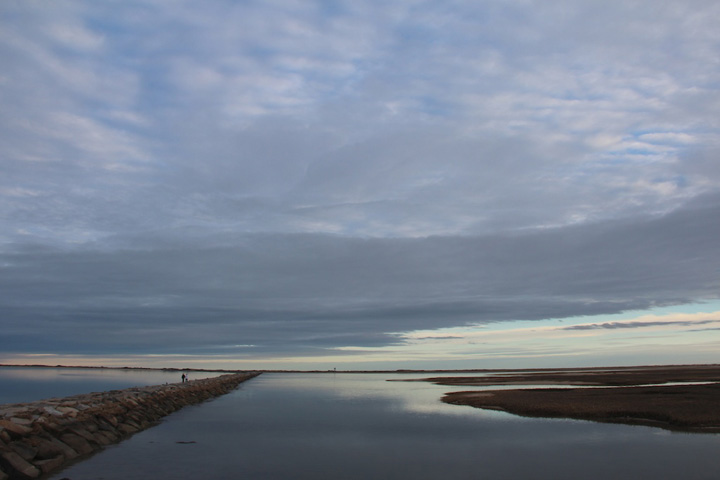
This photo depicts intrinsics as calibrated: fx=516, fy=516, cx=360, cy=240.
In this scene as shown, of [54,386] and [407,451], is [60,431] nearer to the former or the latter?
[407,451]

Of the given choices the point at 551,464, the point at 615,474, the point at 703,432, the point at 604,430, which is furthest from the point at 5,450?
the point at 703,432

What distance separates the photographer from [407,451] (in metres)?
22.0

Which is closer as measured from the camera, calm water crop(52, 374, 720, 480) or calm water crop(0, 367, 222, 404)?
calm water crop(52, 374, 720, 480)

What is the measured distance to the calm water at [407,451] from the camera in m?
17.7

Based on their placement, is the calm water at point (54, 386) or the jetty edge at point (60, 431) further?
the calm water at point (54, 386)

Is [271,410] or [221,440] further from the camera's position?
[271,410]

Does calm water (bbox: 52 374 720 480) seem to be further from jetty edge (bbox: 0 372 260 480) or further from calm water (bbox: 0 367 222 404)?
calm water (bbox: 0 367 222 404)

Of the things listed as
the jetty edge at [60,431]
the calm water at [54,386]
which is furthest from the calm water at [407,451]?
the calm water at [54,386]

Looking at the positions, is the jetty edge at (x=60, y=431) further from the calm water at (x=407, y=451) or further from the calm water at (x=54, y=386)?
the calm water at (x=54, y=386)

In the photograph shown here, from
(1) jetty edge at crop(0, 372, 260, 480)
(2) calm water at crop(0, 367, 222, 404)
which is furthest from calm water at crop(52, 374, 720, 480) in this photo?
(2) calm water at crop(0, 367, 222, 404)

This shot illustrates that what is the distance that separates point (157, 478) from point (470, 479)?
1024 centimetres

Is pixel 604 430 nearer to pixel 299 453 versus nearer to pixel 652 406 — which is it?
pixel 652 406

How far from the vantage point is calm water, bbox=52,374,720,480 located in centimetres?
1767

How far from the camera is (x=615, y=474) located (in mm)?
16969
